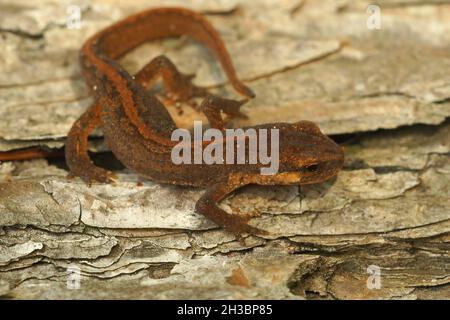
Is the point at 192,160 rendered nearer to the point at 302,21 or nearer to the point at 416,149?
the point at 416,149

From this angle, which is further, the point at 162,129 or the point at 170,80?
the point at 170,80

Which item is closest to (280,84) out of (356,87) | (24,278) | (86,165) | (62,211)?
(356,87)

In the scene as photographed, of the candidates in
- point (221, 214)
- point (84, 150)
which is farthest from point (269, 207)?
point (84, 150)
